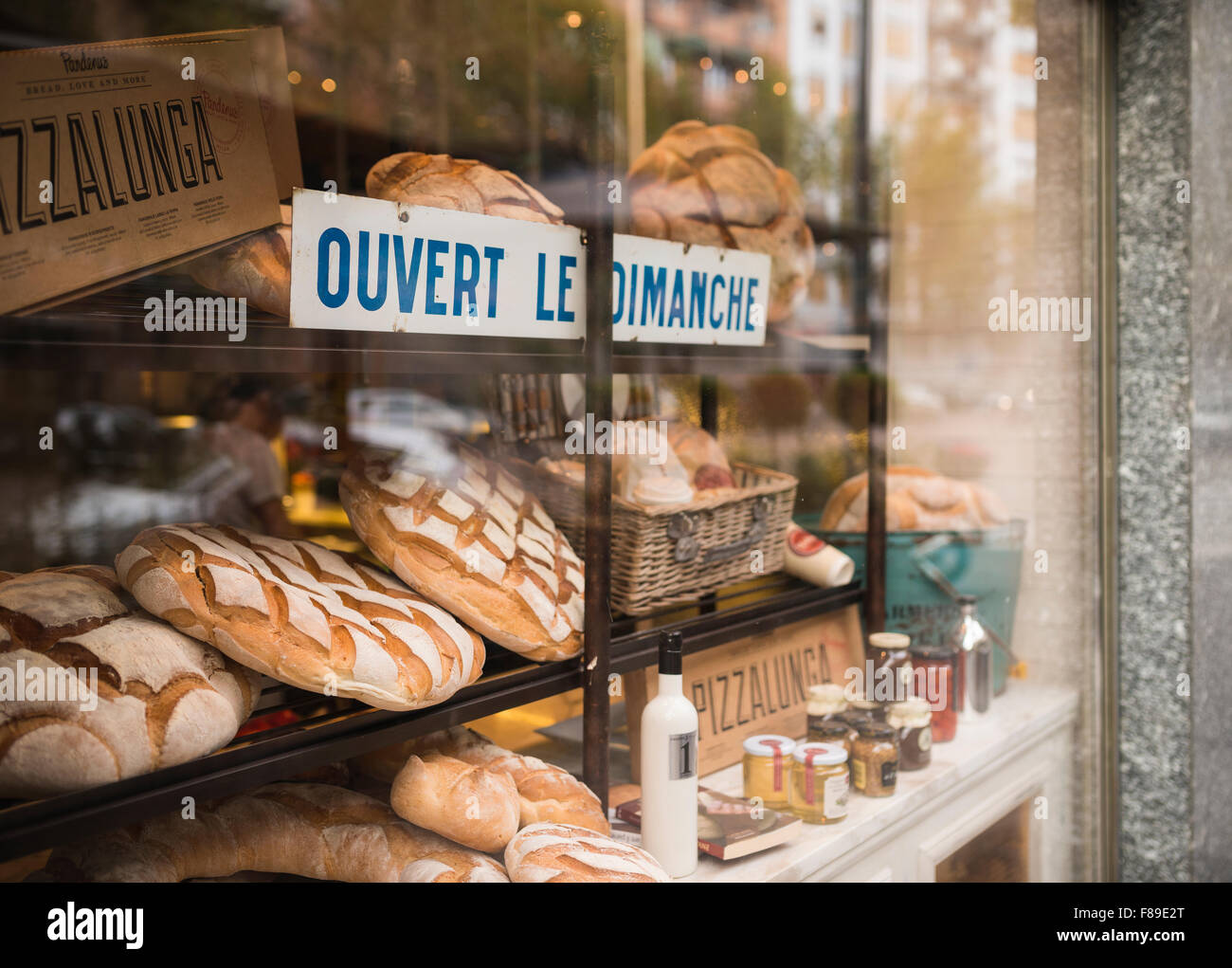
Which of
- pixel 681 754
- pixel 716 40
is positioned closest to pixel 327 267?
pixel 681 754

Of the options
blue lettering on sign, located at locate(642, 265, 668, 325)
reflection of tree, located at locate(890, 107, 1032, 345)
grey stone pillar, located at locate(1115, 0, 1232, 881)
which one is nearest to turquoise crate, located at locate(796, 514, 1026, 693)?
grey stone pillar, located at locate(1115, 0, 1232, 881)

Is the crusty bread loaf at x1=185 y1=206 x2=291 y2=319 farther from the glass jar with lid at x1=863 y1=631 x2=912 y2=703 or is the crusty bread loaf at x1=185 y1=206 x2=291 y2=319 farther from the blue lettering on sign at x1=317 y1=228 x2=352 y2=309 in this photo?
the glass jar with lid at x1=863 y1=631 x2=912 y2=703

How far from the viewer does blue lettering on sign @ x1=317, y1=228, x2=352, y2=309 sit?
118cm

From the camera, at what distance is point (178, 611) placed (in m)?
1.08

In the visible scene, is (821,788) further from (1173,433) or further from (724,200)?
(1173,433)

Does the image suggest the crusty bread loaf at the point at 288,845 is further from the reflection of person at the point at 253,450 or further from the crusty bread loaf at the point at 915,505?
the crusty bread loaf at the point at 915,505

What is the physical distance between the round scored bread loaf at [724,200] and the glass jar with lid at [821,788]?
864mm

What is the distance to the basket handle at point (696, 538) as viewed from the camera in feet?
5.49

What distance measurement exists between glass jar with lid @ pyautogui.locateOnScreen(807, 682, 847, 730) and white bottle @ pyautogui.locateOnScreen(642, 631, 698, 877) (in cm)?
44

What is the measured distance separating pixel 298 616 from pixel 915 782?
4.03 feet

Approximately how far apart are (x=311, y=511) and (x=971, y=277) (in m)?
1.62

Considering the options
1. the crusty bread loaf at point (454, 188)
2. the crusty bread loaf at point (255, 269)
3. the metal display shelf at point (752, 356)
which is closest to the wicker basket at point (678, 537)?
the metal display shelf at point (752, 356)
